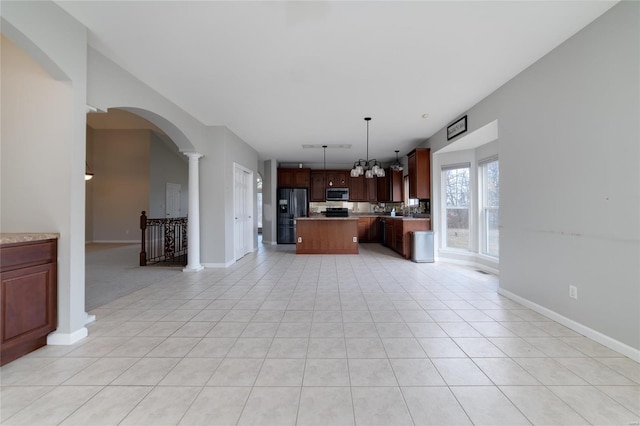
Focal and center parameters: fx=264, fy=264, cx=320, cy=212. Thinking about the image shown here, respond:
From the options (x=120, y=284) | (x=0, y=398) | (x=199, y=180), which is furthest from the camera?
(x=199, y=180)

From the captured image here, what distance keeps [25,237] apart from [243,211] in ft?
14.0

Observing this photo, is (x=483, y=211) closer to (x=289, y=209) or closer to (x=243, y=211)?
(x=243, y=211)

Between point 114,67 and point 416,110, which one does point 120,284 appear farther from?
point 416,110

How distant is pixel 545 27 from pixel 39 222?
15.0ft

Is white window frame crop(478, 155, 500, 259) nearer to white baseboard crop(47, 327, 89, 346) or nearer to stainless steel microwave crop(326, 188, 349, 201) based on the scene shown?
stainless steel microwave crop(326, 188, 349, 201)

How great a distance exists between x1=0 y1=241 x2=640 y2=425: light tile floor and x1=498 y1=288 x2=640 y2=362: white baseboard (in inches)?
2.6

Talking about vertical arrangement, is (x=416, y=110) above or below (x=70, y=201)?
above

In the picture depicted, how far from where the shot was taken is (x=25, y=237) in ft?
6.44

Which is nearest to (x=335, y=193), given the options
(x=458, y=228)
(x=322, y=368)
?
(x=458, y=228)

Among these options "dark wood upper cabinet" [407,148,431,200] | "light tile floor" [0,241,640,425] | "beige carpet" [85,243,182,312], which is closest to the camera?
"light tile floor" [0,241,640,425]

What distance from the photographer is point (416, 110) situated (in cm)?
420

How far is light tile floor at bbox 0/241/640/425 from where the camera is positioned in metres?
1.42

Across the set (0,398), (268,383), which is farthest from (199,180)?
(268,383)

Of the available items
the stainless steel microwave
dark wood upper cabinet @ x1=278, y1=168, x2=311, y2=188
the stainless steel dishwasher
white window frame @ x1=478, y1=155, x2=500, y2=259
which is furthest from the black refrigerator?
white window frame @ x1=478, y1=155, x2=500, y2=259
